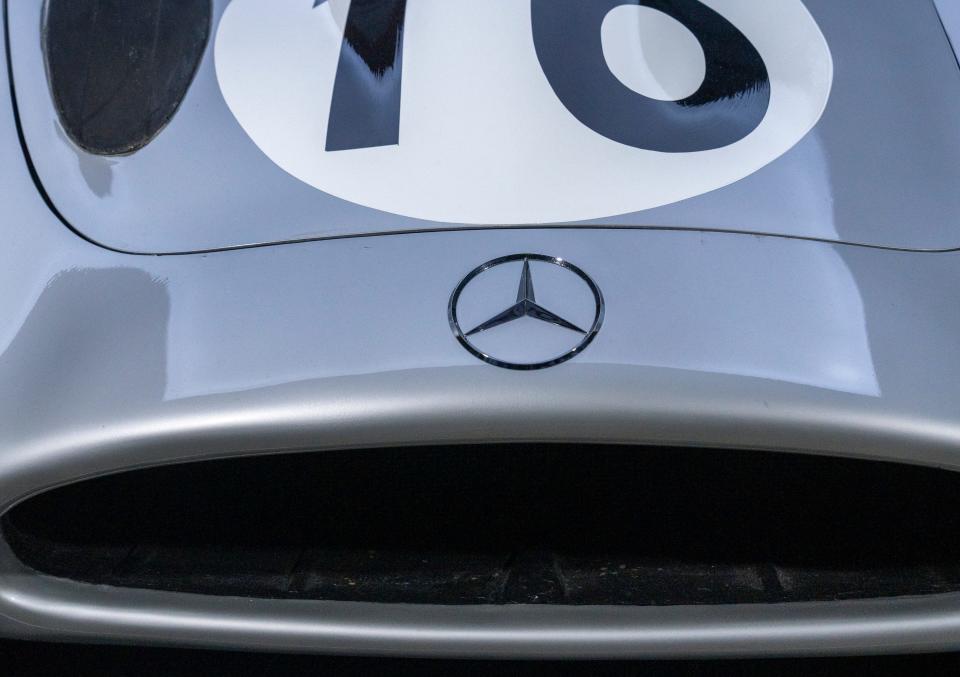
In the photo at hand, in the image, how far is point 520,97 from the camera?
3.80 feet

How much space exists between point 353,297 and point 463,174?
202 millimetres

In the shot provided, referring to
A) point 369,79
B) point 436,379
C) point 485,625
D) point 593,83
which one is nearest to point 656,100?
point 593,83

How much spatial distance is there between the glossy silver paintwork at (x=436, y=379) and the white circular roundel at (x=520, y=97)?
7 cm

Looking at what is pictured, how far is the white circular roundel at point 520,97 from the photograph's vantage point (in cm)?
108

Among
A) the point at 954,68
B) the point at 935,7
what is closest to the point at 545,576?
the point at 954,68

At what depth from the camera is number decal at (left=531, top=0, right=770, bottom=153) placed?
113 cm

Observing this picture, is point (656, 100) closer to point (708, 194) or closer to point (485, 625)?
point (708, 194)

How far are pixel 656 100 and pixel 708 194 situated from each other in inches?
6.5

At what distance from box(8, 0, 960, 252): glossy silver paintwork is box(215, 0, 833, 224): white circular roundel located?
0.02m

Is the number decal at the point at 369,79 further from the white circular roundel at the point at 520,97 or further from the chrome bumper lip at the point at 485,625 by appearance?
the chrome bumper lip at the point at 485,625

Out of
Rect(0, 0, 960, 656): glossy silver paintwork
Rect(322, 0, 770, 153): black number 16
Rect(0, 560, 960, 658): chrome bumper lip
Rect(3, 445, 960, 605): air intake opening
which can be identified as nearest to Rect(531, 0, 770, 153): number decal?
Rect(322, 0, 770, 153): black number 16

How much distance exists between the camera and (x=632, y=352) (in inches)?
36.8

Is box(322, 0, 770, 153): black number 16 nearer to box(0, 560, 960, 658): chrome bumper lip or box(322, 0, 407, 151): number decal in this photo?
box(322, 0, 407, 151): number decal

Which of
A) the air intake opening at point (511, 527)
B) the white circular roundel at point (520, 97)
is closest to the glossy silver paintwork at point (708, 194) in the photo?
the white circular roundel at point (520, 97)
